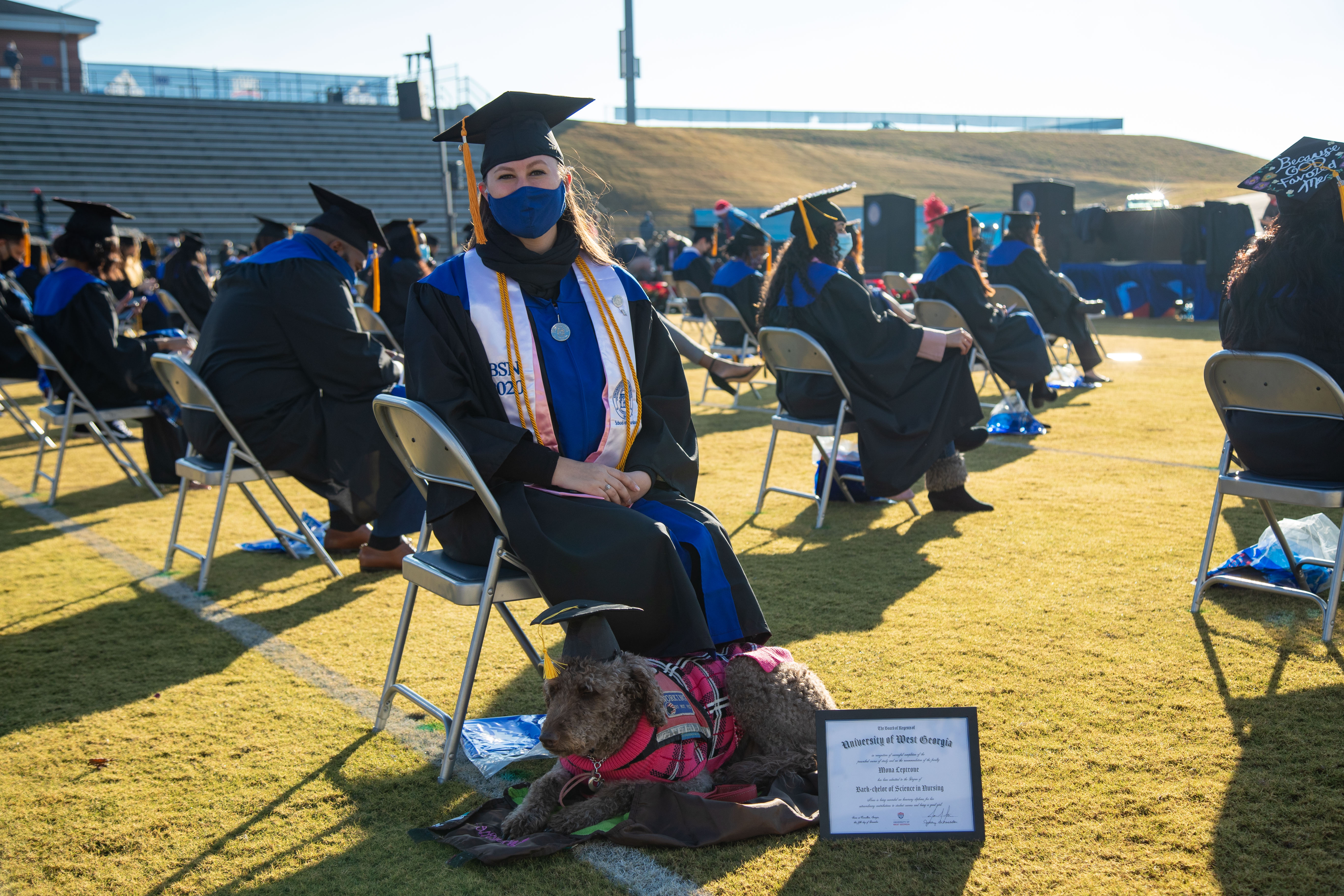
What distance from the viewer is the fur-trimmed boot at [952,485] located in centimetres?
512

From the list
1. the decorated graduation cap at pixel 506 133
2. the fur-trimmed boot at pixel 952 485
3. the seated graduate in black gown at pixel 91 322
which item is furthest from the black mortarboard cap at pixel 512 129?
the seated graduate in black gown at pixel 91 322

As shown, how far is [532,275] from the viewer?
2697mm

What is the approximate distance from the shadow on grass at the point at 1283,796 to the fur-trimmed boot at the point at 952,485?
85.9 inches

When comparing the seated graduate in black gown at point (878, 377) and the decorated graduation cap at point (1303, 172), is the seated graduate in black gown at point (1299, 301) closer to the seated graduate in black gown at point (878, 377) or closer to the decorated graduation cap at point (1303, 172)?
the decorated graduation cap at point (1303, 172)

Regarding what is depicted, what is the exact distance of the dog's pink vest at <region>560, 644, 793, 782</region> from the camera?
222 centimetres

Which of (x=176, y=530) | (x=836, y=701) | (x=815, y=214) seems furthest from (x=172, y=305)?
(x=836, y=701)

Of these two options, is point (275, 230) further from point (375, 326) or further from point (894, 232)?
point (894, 232)

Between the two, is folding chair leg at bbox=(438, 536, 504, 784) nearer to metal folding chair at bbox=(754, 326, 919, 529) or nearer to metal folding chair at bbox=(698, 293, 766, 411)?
metal folding chair at bbox=(754, 326, 919, 529)

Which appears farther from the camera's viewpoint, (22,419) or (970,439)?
→ (22,419)

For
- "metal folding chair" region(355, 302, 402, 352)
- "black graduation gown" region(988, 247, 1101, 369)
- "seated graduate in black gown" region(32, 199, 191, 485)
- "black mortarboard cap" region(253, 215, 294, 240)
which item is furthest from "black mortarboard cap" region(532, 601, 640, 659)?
"black graduation gown" region(988, 247, 1101, 369)

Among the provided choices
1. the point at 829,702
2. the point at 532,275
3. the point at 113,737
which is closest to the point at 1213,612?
the point at 829,702

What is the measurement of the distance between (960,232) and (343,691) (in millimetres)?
6068

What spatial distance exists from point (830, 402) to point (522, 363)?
2708mm

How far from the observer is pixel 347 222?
432 cm
